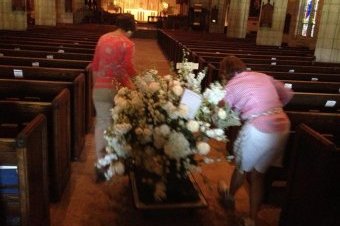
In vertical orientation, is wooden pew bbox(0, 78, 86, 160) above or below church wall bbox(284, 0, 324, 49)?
below

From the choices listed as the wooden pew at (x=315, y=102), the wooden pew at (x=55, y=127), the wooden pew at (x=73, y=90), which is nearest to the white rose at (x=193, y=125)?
the wooden pew at (x=55, y=127)

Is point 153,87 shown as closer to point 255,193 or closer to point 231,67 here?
point 231,67

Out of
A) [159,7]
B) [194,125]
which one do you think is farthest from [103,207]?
[159,7]

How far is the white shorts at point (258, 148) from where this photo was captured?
342cm

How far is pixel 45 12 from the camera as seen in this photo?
18.4 meters

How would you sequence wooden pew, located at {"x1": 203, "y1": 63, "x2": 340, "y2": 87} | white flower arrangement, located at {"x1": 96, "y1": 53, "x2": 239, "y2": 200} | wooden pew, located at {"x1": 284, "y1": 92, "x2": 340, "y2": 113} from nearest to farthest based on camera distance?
white flower arrangement, located at {"x1": 96, "y1": 53, "x2": 239, "y2": 200} < wooden pew, located at {"x1": 284, "y1": 92, "x2": 340, "y2": 113} < wooden pew, located at {"x1": 203, "y1": 63, "x2": 340, "y2": 87}

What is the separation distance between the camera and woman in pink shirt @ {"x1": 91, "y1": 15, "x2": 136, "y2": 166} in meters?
4.14

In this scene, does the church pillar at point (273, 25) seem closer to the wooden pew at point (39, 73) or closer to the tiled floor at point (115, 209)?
the wooden pew at point (39, 73)

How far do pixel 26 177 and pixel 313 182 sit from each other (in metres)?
2.21

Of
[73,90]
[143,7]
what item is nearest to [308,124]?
[73,90]

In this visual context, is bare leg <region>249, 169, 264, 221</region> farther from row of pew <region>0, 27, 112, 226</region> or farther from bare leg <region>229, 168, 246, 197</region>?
row of pew <region>0, 27, 112, 226</region>

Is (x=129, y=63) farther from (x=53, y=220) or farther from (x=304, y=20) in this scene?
(x=304, y=20)

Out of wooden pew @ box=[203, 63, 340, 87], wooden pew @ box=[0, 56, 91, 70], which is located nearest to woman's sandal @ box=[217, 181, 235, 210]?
wooden pew @ box=[203, 63, 340, 87]

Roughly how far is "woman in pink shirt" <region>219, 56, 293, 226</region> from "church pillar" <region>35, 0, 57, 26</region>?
1633 cm
